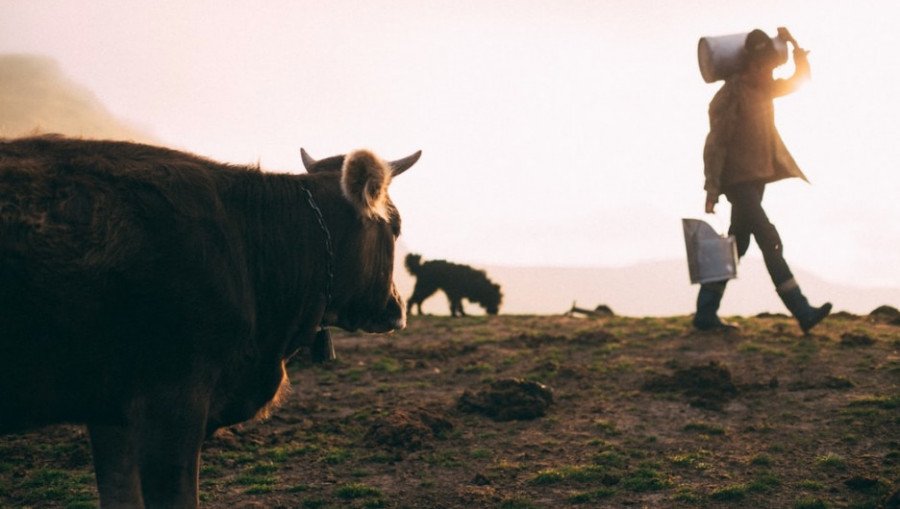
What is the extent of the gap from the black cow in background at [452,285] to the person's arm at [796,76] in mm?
6891

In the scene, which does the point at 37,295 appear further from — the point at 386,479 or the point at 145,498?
the point at 386,479

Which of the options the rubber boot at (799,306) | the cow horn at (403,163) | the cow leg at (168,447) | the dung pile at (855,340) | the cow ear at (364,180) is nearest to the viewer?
the cow leg at (168,447)

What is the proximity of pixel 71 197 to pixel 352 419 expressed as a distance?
5191mm

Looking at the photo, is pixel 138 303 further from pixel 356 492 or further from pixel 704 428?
pixel 704 428

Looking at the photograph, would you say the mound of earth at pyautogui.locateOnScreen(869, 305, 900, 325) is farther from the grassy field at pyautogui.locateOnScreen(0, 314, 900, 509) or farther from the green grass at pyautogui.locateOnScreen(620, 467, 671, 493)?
the green grass at pyautogui.locateOnScreen(620, 467, 671, 493)

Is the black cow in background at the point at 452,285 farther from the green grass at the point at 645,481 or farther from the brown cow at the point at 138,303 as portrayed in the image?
the brown cow at the point at 138,303

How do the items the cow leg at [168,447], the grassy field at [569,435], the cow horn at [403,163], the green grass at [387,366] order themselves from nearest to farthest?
the cow leg at [168,447], the cow horn at [403,163], the grassy field at [569,435], the green grass at [387,366]

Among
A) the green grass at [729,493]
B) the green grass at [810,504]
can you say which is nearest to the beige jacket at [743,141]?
the green grass at [729,493]

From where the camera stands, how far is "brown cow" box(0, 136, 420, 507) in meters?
4.28

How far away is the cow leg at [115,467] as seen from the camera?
5.09m

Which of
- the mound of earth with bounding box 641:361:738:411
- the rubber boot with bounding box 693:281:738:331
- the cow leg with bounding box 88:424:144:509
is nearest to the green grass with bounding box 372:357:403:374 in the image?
the mound of earth with bounding box 641:361:738:411

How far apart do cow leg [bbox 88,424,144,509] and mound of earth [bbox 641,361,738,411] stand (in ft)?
19.1

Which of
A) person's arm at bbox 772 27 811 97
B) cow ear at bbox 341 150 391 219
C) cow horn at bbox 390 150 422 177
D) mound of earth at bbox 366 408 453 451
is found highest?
person's arm at bbox 772 27 811 97

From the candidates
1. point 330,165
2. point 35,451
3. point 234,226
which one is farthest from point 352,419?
point 234,226
